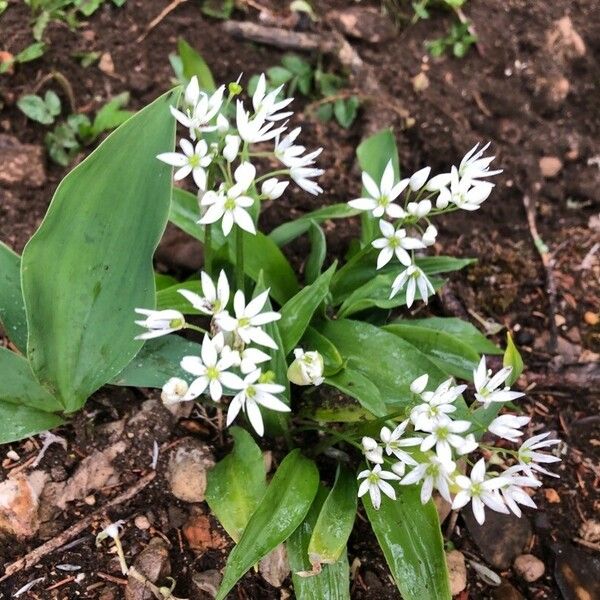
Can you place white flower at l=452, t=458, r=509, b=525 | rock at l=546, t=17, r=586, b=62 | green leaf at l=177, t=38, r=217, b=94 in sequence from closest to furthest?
white flower at l=452, t=458, r=509, b=525 < green leaf at l=177, t=38, r=217, b=94 < rock at l=546, t=17, r=586, b=62

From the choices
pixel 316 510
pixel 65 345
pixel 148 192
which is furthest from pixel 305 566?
pixel 148 192

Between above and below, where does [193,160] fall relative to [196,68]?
above

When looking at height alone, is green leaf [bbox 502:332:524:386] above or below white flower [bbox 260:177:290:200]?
below

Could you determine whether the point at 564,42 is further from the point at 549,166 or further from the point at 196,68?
the point at 196,68

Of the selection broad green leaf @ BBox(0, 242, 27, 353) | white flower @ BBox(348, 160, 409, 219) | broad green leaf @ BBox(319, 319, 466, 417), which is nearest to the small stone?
broad green leaf @ BBox(0, 242, 27, 353)

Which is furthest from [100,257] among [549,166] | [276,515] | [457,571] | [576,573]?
[549,166]

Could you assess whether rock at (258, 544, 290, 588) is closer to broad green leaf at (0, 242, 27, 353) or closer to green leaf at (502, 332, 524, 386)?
green leaf at (502, 332, 524, 386)
